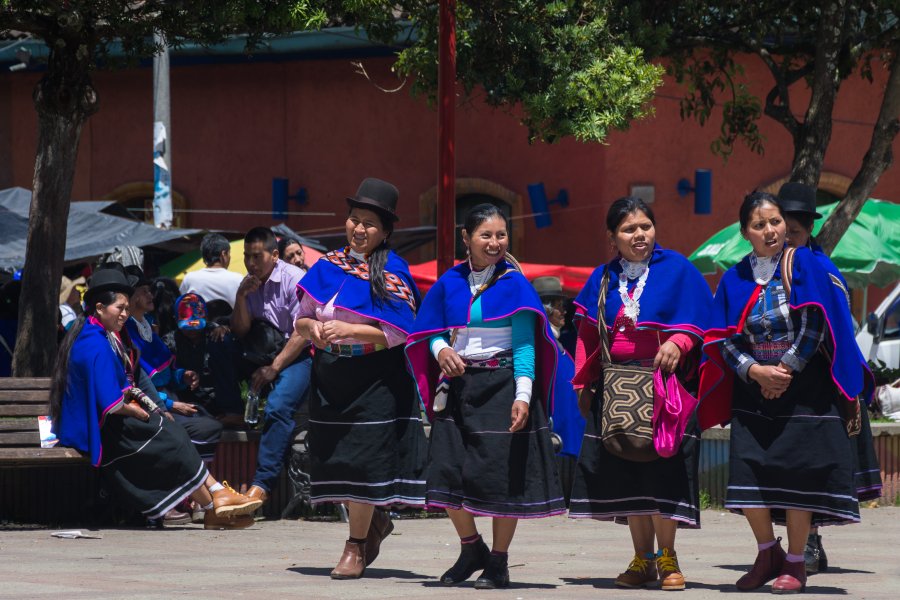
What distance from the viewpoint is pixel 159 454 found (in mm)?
9969

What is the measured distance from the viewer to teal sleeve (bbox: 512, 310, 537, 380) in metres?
7.50

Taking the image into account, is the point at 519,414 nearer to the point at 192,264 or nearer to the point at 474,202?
the point at 192,264

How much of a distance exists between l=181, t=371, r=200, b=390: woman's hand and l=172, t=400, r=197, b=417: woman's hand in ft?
0.79

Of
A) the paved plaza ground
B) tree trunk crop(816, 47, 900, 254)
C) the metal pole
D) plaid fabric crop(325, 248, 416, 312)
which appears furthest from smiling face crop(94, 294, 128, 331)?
the metal pole

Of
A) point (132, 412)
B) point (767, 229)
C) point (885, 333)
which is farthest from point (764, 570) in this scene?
point (885, 333)

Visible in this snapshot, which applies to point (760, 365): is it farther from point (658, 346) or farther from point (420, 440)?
point (420, 440)

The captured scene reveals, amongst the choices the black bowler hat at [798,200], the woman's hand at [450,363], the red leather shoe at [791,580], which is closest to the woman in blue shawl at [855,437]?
the black bowler hat at [798,200]

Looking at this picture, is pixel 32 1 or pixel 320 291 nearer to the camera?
pixel 320 291

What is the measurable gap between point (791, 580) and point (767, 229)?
5.17 ft

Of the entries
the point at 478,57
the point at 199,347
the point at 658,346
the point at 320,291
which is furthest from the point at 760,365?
the point at 478,57

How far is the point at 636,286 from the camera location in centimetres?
751

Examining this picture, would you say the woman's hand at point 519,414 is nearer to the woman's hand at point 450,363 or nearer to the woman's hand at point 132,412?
the woman's hand at point 450,363

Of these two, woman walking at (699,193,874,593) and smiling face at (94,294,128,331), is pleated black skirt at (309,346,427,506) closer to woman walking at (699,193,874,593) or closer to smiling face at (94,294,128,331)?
woman walking at (699,193,874,593)

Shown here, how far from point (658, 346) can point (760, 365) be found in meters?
0.46
